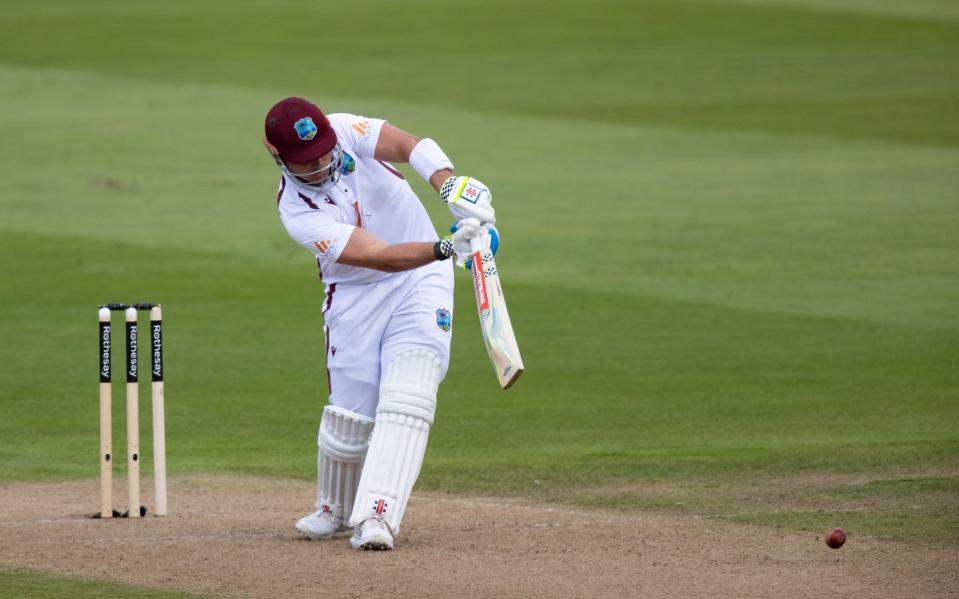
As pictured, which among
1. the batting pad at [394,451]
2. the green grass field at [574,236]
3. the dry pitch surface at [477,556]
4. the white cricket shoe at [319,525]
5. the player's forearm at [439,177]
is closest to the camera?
the dry pitch surface at [477,556]

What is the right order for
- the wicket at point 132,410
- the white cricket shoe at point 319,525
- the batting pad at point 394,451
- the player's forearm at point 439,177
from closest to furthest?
the batting pad at point 394,451 → the player's forearm at point 439,177 → the white cricket shoe at point 319,525 → the wicket at point 132,410

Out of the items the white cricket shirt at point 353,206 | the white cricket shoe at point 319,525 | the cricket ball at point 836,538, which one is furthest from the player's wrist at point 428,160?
the cricket ball at point 836,538

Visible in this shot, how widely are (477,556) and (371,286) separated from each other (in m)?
1.26

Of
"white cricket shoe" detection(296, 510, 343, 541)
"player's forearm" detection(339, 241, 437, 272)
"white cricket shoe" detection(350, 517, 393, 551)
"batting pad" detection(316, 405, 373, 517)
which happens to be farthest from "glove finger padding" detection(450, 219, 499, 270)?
"white cricket shoe" detection(296, 510, 343, 541)

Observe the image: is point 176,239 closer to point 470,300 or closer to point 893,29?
point 470,300

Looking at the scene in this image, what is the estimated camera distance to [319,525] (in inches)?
303

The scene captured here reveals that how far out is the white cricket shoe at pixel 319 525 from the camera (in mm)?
7680

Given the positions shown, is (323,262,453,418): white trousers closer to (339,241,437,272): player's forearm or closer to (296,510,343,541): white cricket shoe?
(339,241,437,272): player's forearm

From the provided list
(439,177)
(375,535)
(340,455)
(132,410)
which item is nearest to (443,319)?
(439,177)

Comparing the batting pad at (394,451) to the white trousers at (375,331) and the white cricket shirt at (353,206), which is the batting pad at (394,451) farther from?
the white cricket shirt at (353,206)

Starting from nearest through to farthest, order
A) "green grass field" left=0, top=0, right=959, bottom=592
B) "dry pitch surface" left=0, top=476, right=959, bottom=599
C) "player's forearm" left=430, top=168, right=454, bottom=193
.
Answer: "dry pitch surface" left=0, top=476, right=959, bottom=599 → "player's forearm" left=430, top=168, right=454, bottom=193 → "green grass field" left=0, top=0, right=959, bottom=592

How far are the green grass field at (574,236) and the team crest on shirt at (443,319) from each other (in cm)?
151

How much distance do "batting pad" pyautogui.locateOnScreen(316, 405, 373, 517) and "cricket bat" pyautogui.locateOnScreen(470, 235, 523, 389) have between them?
742mm

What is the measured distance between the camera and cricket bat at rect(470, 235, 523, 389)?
7.11m
